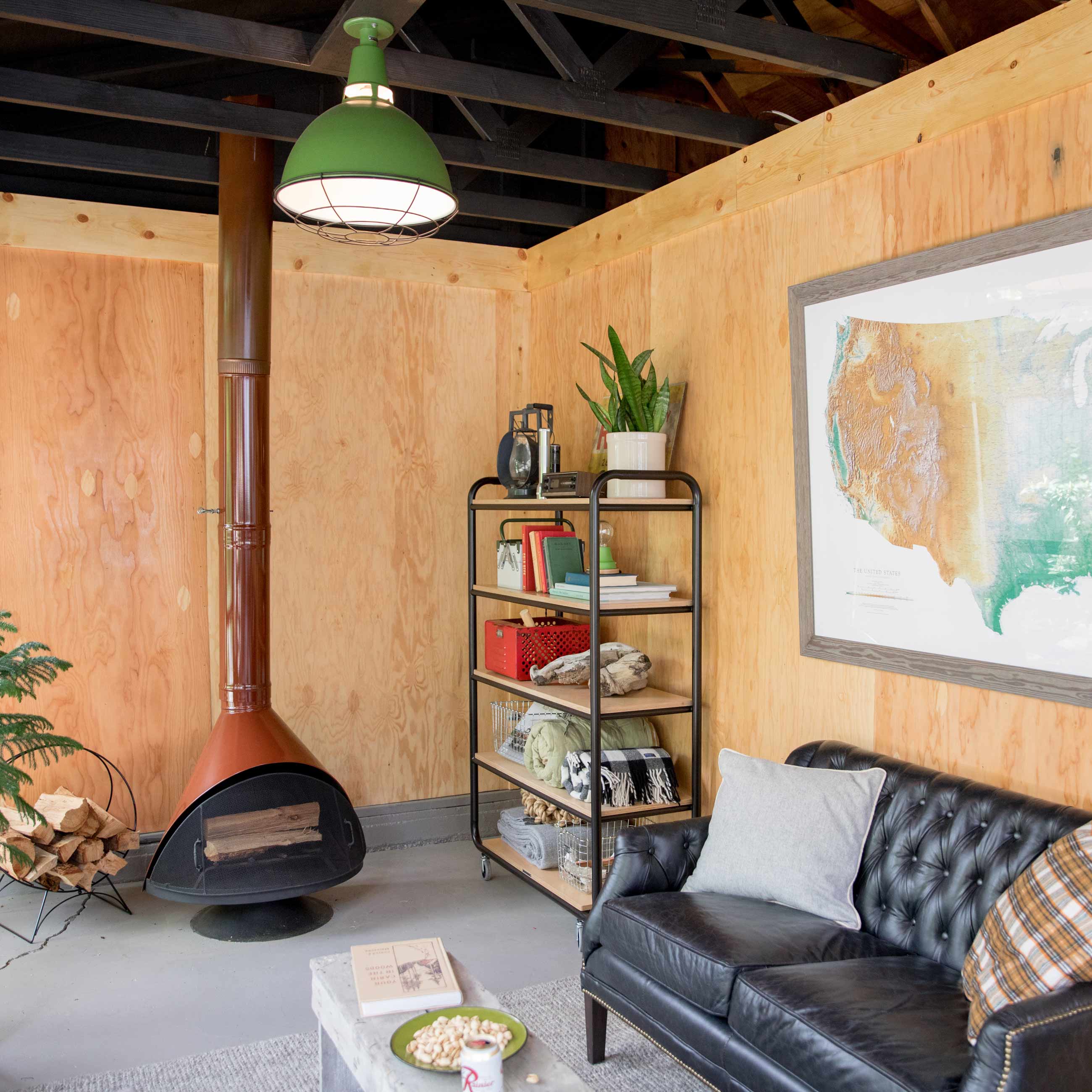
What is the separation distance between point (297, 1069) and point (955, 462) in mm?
2263

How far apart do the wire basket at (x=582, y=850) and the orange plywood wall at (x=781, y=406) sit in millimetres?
385

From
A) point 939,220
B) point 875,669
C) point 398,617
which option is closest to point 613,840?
point 875,669

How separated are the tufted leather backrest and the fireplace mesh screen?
6.07 feet

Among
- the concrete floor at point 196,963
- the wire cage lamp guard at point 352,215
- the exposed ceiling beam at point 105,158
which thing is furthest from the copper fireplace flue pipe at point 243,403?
the wire cage lamp guard at point 352,215

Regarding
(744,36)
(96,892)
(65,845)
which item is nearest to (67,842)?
(65,845)

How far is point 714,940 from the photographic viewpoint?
233 cm

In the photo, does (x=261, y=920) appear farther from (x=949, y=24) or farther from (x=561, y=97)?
(x=949, y=24)

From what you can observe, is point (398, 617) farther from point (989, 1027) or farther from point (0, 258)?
point (989, 1027)

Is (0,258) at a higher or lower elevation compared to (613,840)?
higher

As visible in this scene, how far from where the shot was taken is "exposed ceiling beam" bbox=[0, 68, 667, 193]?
123 inches

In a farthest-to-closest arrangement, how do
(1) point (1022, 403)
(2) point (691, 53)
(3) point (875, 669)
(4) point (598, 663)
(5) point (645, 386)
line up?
1. (2) point (691, 53)
2. (5) point (645, 386)
3. (4) point (598, 663)
4. (3) point (875, 669)
5. (1) point (1022, 403)

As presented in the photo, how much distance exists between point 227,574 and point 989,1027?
284 cm

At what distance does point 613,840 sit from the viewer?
11.7ft

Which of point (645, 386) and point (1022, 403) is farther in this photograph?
point (645, 386)
